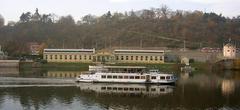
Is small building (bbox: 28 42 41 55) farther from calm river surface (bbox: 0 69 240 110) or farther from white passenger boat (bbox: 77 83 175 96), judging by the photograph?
white passenger boat (bbox: 77 83 175 96)

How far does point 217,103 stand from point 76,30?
85.1 metres

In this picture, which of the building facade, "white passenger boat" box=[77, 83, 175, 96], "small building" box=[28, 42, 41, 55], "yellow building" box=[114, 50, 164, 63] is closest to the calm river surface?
"white passenger boat" box=[77, 83, 175, 96]

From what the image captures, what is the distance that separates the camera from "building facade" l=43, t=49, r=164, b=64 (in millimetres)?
84250

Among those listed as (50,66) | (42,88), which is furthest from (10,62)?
(42,88)

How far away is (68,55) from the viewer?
86562 millimetres

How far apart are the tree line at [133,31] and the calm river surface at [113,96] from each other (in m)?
48.9

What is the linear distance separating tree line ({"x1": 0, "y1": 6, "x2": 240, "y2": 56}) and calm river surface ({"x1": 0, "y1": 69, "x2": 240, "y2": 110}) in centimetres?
4886

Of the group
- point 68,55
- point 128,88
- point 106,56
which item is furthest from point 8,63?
point 128,88

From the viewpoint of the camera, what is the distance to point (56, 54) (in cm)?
8644

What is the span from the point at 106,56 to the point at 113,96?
4665 centimetres

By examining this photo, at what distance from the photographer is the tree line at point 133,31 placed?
4067 inches

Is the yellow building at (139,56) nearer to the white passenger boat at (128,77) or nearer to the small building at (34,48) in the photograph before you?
the small building at (34,48)

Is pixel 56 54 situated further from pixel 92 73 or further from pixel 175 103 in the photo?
pixel 175 103

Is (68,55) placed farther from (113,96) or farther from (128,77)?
(113,96)
